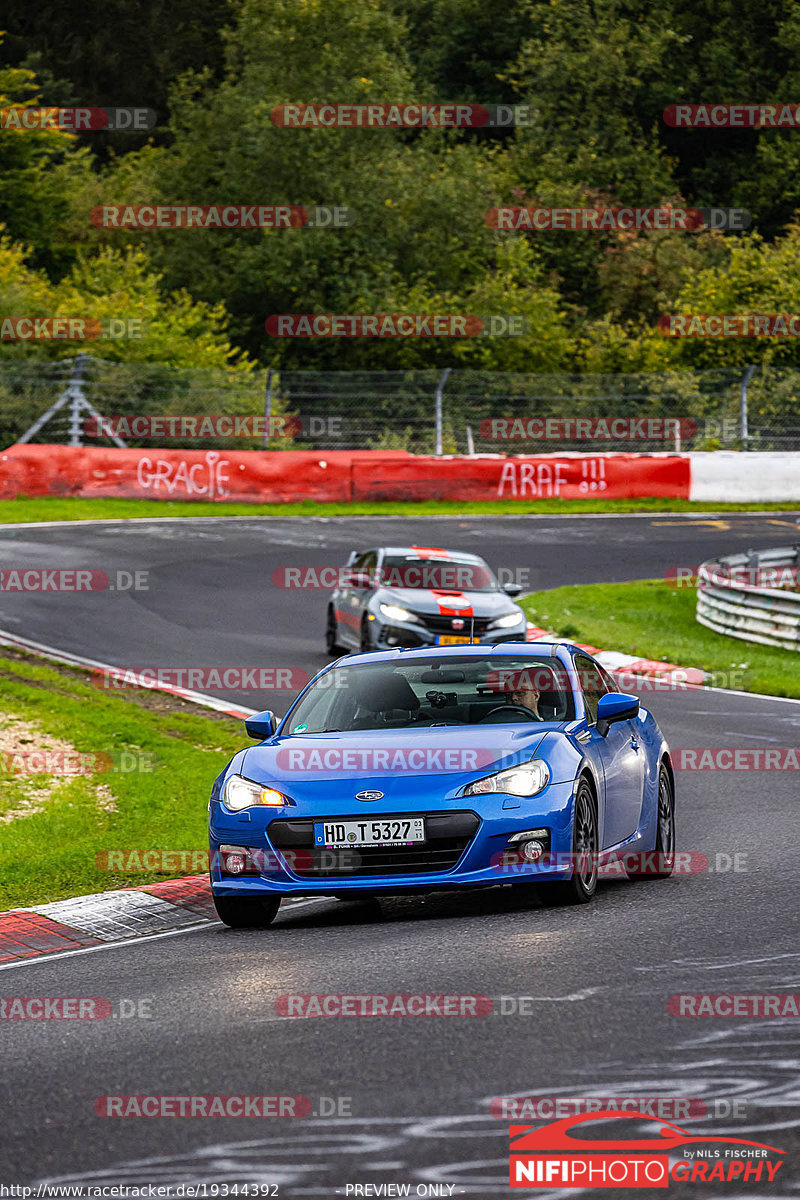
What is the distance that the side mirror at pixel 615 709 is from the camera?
9243 millimetres

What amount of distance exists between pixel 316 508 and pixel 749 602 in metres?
14.3

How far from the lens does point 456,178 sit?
58.2 metres

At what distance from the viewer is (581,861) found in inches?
340

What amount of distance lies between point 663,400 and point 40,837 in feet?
103

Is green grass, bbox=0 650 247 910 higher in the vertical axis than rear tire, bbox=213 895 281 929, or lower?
lower

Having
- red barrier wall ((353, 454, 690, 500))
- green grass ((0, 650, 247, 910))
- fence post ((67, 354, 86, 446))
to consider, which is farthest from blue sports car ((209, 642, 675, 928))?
fence post ((67, 354, 86, 446))

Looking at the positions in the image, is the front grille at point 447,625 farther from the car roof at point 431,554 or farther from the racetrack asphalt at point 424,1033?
the racetrack asphalt at point 424,1033

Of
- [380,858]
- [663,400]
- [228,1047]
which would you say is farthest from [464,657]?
[663,400]

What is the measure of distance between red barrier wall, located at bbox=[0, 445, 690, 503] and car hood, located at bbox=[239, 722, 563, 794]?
84.7ft

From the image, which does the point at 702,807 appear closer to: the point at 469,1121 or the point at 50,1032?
the point at 50,1032

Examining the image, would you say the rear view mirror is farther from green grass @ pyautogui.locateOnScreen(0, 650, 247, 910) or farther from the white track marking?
green grass @ pyautogui.locateOnScreen(0, 650, 247, 910)

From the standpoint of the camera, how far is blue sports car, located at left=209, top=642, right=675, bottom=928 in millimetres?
8266

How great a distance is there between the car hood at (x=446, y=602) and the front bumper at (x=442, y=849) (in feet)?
34.7

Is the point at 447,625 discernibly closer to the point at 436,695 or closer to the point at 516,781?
the point at 436,695
